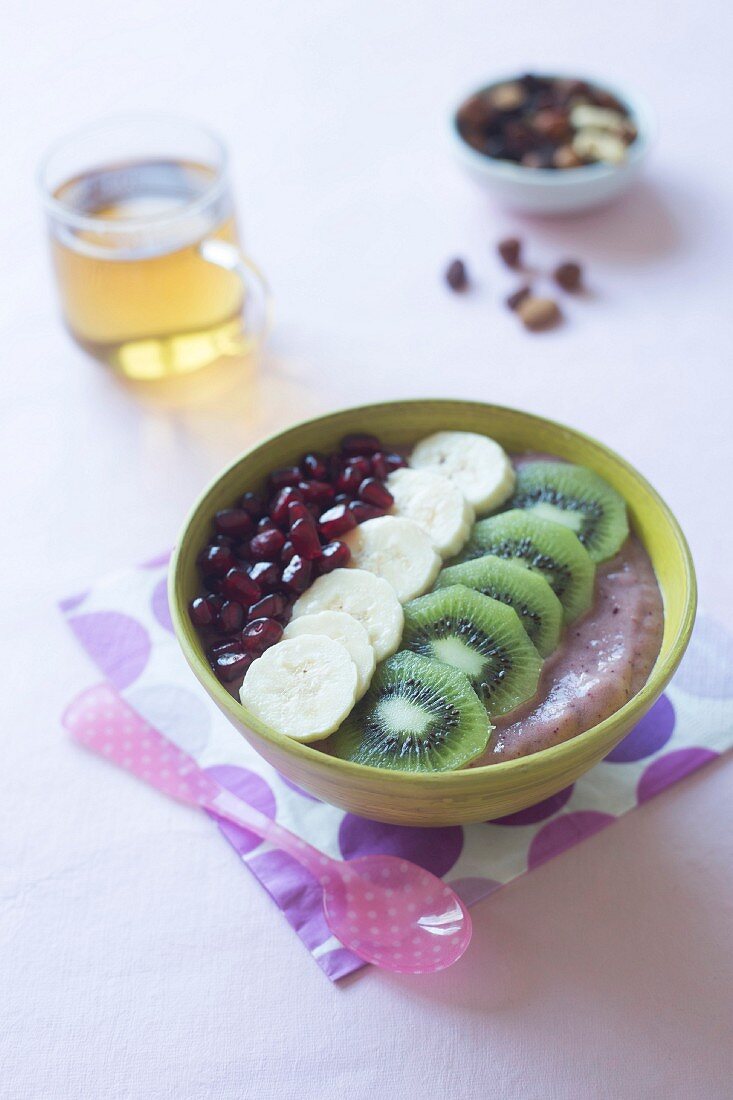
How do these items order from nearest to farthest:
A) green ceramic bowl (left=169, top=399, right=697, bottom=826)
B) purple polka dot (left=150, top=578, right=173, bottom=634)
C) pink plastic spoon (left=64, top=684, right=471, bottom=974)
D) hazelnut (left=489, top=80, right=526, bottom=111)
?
1. green ceramic bowl (left=169, top=399, right=697, bottom=826)
2. pink plastic spoon (left=64, top=684, right=471, bottom=974)
3. purple polka dot (left=150, top=578, right=173, bottom=634)
4. hazelnut (left=489, top=80, right=526, bottom=111)

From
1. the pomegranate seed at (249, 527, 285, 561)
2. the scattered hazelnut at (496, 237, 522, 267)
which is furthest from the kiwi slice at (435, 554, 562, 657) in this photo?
the scattered hazelnut at (496, 237, 522, 267)

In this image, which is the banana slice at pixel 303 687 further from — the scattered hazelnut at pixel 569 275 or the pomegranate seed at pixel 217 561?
the scattered hazelnut at pixel 569 275

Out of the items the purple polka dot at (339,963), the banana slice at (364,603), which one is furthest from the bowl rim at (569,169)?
the purple polka dot at (339,963)

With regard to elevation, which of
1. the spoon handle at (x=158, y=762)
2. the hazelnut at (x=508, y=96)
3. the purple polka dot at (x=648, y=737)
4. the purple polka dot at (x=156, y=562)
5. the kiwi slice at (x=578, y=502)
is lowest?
the purple polka dot at (x=648, y=737)

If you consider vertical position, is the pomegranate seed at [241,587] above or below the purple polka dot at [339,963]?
above

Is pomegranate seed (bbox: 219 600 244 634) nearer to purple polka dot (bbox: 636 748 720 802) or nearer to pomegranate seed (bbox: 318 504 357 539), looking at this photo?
pomegranate seed (bbox: 318 504 357 539)

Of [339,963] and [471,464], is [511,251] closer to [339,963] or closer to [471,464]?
[471,464]

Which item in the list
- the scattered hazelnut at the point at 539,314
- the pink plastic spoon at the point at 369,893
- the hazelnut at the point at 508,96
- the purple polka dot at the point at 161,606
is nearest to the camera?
the pink plastic spoon at the point at 369,893
